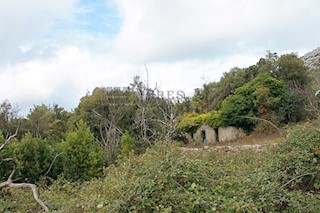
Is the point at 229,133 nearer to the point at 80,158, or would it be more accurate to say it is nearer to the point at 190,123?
the point at 190,123

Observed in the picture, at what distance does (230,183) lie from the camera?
9.64 feet

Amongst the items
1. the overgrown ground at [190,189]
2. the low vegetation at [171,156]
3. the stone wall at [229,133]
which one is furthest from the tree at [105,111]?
the overgrown ground at [190,189]

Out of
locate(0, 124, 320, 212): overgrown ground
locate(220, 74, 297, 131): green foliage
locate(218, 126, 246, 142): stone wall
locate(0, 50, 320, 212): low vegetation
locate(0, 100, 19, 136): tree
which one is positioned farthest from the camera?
locate(0, 100, 19, 136): tree

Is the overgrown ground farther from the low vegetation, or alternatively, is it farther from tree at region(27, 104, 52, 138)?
tree at region(27, 104, 52, 138)

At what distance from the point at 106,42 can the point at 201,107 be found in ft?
46.2

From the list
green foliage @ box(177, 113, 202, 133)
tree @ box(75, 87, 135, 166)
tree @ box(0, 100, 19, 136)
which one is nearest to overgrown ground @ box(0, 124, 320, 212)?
tree @ box(75, 87, 135, 166)

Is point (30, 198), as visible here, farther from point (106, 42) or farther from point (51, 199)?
point (106, 42)

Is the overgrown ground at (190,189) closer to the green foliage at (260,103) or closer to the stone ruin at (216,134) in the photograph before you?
the green foliage at (260,103)

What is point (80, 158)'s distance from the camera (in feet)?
29.8

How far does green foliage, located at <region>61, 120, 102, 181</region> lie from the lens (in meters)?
8.92

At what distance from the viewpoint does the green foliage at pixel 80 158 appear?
8922mm

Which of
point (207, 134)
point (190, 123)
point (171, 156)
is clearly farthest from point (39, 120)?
point (171, 156)

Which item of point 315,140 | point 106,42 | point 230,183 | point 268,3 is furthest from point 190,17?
point 230,183

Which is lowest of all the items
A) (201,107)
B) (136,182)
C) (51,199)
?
(51,199)
